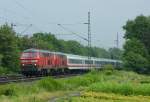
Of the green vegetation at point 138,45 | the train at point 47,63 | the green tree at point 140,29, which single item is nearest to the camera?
the train at point 47,63

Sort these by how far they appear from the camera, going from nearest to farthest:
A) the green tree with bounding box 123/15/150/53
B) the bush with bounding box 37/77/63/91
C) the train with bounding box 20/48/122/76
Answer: the bush with bounding box 37/77/63/91 < the train with bounding box 20/48/122/76 < the green tree with bounding box 123/15/150/53

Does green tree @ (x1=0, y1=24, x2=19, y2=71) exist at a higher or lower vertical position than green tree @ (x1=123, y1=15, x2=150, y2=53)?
lower

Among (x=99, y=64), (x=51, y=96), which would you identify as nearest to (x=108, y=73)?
(x=99, y=64)

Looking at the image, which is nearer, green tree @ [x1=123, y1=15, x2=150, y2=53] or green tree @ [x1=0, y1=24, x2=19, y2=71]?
green tree @ [x1=0, y1=24, x2=19, y2=71]

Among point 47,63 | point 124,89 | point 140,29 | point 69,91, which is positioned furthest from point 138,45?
point 69,91

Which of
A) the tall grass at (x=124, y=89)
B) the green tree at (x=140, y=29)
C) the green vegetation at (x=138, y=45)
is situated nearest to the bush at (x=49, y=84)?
the tall grass at (x=124, y=89)

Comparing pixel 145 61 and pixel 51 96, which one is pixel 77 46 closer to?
pixel 145 61

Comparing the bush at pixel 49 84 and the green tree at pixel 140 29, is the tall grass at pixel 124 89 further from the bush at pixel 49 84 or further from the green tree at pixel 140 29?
the green tree at pixel 140 29

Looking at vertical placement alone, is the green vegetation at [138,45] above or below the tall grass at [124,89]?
above

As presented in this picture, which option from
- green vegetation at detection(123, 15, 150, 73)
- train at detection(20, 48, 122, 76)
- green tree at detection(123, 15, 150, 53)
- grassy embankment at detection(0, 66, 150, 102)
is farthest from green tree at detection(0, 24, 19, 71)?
green tree at detection(123, 15, 150, 53)

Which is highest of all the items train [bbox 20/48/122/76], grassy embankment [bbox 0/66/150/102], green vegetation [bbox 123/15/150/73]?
green vegetation [bbox 123/15/150/73]

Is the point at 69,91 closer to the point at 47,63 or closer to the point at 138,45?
the point at 47,63

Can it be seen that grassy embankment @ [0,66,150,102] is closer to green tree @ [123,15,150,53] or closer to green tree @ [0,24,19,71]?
green tree @ [0,24,19,71]

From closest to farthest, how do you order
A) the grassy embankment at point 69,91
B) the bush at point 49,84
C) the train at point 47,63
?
the grassy embankment at point 69,91 < the bush at point 49,84 < the train at point 47,63
